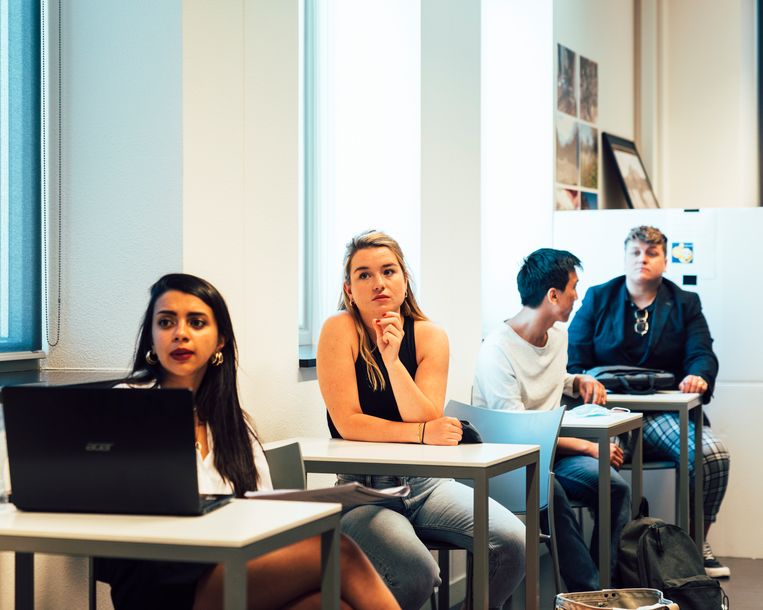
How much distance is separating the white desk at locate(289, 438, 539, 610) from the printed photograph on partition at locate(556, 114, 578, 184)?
10.4ft

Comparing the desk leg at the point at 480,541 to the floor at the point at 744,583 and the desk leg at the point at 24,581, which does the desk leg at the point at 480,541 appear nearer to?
Answer: the desk leg at the point at 24,581

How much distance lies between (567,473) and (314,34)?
194 cm

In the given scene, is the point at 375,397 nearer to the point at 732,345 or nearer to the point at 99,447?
the point at 99,447

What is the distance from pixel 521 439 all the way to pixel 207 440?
1473 mm

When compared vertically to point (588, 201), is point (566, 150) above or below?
above

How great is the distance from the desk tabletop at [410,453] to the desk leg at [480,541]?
0.18 feet

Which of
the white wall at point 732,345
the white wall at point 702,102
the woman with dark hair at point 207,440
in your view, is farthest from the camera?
the white wall at point 702,102

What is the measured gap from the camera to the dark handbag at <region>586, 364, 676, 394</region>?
4859mm

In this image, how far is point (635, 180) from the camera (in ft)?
22.8

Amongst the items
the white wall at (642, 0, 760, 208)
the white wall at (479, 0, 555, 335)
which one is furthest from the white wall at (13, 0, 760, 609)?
the white wall at (642, 0, 760, 208)

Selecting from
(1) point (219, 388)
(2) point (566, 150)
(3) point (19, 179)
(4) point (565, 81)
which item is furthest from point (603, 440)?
(4) point (565, 81)

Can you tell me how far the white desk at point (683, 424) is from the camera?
182 inches

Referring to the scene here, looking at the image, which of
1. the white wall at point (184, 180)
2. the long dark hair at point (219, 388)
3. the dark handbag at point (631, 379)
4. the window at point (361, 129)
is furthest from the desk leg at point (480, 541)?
the dark handbag at point (631, 379)

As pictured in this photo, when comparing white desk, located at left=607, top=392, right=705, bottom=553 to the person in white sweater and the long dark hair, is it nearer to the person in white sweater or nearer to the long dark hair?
the person in white sweater
